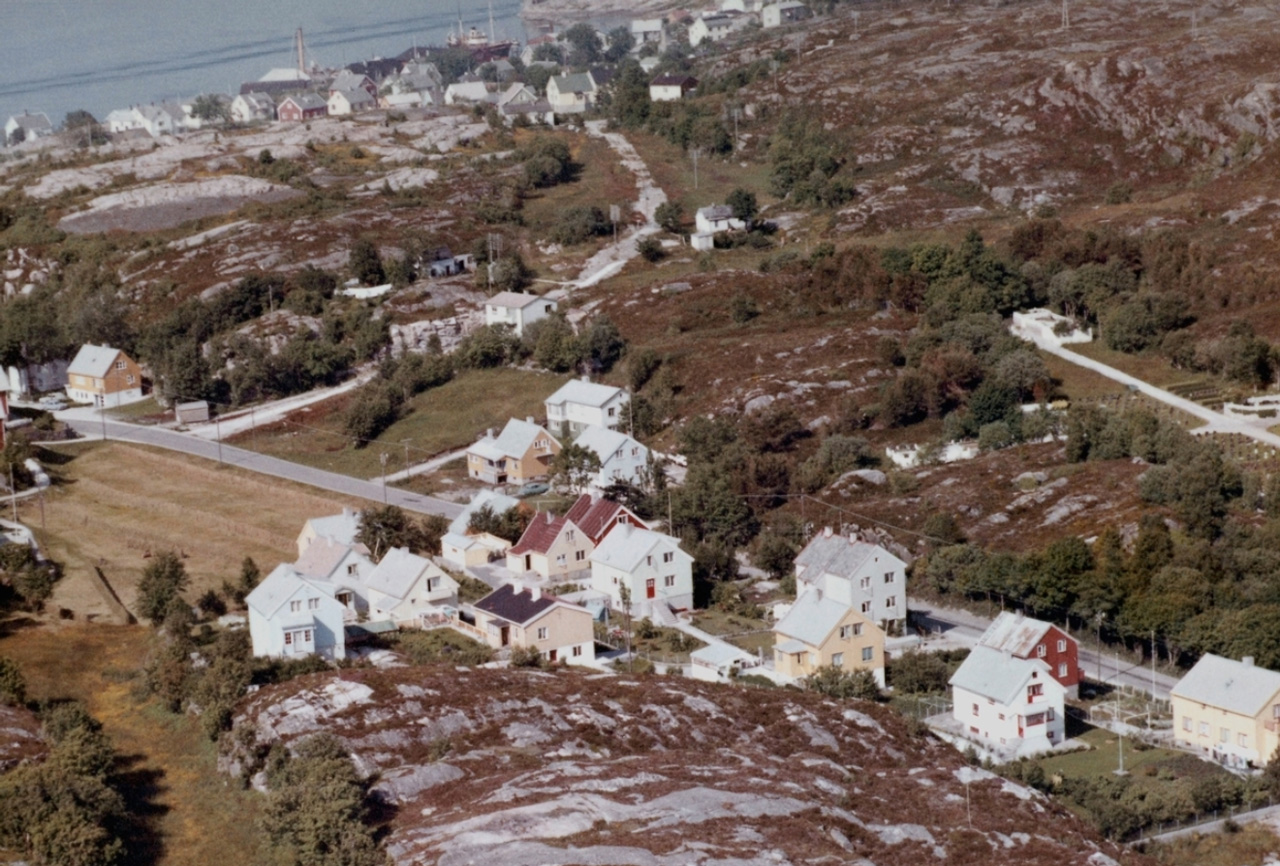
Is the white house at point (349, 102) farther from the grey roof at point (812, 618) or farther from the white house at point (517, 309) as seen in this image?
the grey roof at point (812, 618)

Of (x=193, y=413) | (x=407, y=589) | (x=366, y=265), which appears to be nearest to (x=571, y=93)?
(x=366, y=265)

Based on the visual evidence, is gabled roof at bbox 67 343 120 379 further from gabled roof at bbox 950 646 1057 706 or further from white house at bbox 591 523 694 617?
gabled roof at bbox 950 646 1057 706

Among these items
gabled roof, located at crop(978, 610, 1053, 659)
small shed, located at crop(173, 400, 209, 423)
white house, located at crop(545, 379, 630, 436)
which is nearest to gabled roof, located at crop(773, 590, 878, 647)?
gabled roof, located at crop(978, 610, 1053, 659)

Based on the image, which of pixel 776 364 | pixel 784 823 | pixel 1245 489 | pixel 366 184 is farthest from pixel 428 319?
pixel 784 823

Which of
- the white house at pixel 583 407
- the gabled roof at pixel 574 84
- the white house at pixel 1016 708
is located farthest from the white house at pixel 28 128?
the white house at pixel 1016 708

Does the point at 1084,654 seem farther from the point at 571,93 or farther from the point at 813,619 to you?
the point at 571,93

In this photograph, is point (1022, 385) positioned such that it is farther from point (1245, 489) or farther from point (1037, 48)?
point (1037, 48)

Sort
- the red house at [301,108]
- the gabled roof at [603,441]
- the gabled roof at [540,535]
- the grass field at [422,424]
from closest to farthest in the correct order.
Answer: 1. the gabled roof at [540,535]
2. the gabled roof at [603,441]
3. the grass field at [422,424]
4. the red house at [301,108]
